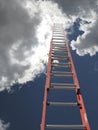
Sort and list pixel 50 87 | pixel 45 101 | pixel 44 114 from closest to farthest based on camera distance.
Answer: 1. pixel 44 114
2. pixel 45 101
3. pixel 50 87

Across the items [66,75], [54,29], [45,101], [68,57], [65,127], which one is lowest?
[65,127]

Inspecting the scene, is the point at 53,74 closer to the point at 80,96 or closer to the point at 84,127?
the point at 80,96

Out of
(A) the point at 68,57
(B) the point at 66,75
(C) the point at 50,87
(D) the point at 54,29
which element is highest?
(D) the point at 54,29

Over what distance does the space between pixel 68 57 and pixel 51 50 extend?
45.4 inches

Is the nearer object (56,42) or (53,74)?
(53,74)

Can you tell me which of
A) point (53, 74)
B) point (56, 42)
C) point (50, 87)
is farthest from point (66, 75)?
point (56, 42)

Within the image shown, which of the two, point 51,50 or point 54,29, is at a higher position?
point 54,29

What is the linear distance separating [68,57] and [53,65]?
1141mm

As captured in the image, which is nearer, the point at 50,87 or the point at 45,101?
the point at 45,101

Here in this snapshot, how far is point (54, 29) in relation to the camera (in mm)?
16141

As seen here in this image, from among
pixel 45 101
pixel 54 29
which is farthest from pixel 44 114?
pixel 54 29

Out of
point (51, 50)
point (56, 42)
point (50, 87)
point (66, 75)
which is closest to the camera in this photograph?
point (50, 87)

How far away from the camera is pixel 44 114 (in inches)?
250

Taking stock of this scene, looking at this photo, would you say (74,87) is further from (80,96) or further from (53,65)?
(53,65)
